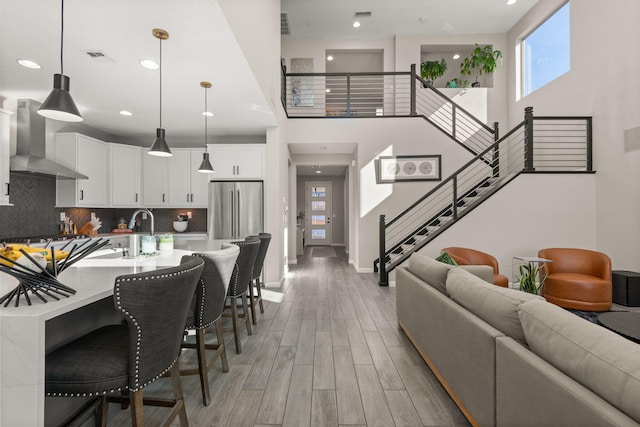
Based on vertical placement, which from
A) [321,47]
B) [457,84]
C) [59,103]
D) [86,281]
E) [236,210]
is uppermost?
[321,47]

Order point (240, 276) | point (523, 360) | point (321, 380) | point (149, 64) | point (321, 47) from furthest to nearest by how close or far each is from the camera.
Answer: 1. point (321, 47)
2. point (149, 64)
3. point (240, 276)
4. point (321, 380)
5. point (523, 360)

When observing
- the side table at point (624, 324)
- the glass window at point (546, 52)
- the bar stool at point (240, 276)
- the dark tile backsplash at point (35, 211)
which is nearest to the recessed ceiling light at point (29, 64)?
the dark tile backsplash at point (35, 211)

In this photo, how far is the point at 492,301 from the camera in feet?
5.44

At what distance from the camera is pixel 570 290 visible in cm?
391

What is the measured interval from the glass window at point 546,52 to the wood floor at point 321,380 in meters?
5.56

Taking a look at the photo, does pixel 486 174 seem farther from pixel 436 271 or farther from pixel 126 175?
pixel 126 175

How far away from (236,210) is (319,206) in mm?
6776

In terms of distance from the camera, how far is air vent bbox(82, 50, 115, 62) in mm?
2846

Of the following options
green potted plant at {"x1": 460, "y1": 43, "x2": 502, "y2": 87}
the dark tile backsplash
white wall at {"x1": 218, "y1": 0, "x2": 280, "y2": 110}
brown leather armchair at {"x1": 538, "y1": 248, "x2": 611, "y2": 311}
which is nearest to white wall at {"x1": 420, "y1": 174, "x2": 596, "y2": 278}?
brown leather armchair at {"x1": 538, "y1": 248, "x2": 611, "y2": 311}

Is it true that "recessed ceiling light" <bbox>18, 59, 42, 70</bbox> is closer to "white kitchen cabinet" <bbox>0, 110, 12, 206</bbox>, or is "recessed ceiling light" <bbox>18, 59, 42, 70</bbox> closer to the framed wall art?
"white kitchen cabinet" <bbox>0, 110, 12, 206</bbox>

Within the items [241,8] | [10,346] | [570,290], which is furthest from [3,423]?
[570,290]

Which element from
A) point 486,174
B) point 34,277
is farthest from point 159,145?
point 486,174

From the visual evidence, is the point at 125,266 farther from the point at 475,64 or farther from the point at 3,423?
the point at 475,64

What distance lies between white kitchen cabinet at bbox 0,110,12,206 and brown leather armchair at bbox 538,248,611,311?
6645mm
